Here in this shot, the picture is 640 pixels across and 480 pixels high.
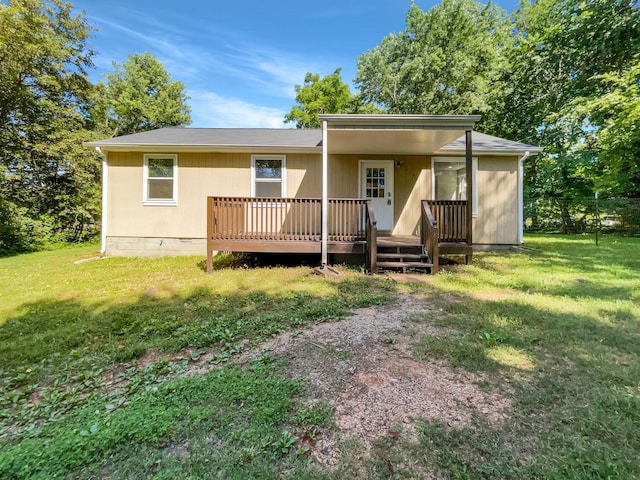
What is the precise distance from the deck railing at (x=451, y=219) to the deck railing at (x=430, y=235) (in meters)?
0.25

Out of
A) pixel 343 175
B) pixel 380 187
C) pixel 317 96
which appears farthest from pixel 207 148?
pixel 317 96

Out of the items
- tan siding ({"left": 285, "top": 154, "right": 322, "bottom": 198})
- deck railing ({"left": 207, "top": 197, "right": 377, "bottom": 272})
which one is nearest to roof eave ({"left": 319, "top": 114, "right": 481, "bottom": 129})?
deck railing ({"left": 207, "top": 197, "right": 377, "bottom": 272})

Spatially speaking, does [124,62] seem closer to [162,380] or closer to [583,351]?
[162,380]

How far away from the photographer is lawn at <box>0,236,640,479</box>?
69.0 inches

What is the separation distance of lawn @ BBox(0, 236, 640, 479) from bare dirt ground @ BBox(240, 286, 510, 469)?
0.09 m

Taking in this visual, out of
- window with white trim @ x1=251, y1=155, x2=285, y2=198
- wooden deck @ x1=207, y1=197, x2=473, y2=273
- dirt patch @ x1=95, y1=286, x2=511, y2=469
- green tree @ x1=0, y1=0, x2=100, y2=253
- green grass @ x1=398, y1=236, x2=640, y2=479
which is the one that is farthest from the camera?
green tree @ x1=0, y1=0, x2=100, y2=253

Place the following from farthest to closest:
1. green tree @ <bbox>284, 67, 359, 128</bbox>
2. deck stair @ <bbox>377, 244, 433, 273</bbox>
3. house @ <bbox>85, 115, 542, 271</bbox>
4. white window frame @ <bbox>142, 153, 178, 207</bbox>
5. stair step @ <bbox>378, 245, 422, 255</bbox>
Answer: green tree @ <bbox>284, 67, 359, 128</bbox>, white window frame @ <bbox>142, 153, 178, 207</bbox>, house @ <bbox>85, 115, 542, 271</bbox>, stair step @ <bbox>378, 245, 422, 255</bbox>, deck stair @ <bbox>377, 244, 433, 273</bbox>

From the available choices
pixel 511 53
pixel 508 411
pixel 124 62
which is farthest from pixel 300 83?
pixel 508 411

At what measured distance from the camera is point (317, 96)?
2669 cm

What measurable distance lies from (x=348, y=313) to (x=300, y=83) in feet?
90.0

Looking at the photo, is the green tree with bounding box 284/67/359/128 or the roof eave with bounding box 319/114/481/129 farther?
the green tree with bounding box 284/67/359/128

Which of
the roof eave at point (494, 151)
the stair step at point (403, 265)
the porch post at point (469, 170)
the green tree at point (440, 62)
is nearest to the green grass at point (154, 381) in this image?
the stair step at point (403, 265)

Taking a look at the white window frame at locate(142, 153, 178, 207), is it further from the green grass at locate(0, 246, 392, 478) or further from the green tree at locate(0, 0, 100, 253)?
the green tree at locate(0, 0, 100, 253)

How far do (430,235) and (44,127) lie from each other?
54.9 ft
